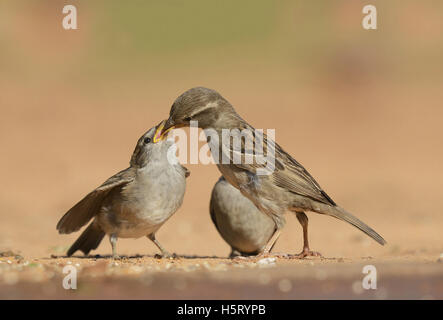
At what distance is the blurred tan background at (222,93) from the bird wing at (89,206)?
1.72 m

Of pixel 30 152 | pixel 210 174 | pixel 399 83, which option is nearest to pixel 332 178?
→ pixel 210 174

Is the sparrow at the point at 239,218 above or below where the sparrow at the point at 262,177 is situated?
below

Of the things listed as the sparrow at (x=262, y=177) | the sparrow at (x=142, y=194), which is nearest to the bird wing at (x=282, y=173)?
the sparrow at (x=262, y=177)

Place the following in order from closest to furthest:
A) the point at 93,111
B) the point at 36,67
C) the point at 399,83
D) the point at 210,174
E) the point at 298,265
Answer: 1. the point at 298,265
2. the point at 210,174
3. the point at 93,111
4. the point at 399,83
5. the point at 36,67

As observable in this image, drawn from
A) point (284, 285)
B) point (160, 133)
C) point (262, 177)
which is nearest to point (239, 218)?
point (262, 177)

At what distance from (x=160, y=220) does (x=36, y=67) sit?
21.4 meters

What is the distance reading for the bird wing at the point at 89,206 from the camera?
25.4 feet

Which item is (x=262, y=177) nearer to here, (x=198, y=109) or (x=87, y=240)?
(x=198, y=109)

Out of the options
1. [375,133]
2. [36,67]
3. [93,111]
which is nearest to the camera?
[375,133]

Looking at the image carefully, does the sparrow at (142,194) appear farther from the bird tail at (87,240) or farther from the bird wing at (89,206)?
the bird tail at (87,240)

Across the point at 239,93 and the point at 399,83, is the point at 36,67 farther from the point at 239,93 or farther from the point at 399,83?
the point at 399,83

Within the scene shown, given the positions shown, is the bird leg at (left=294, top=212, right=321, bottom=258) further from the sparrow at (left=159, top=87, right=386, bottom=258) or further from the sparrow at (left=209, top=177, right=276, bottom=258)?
the sparrow at (left=209, top=177, right=276, bottom=258)

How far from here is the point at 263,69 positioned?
1117 inches

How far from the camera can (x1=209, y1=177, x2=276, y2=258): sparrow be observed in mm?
8578
